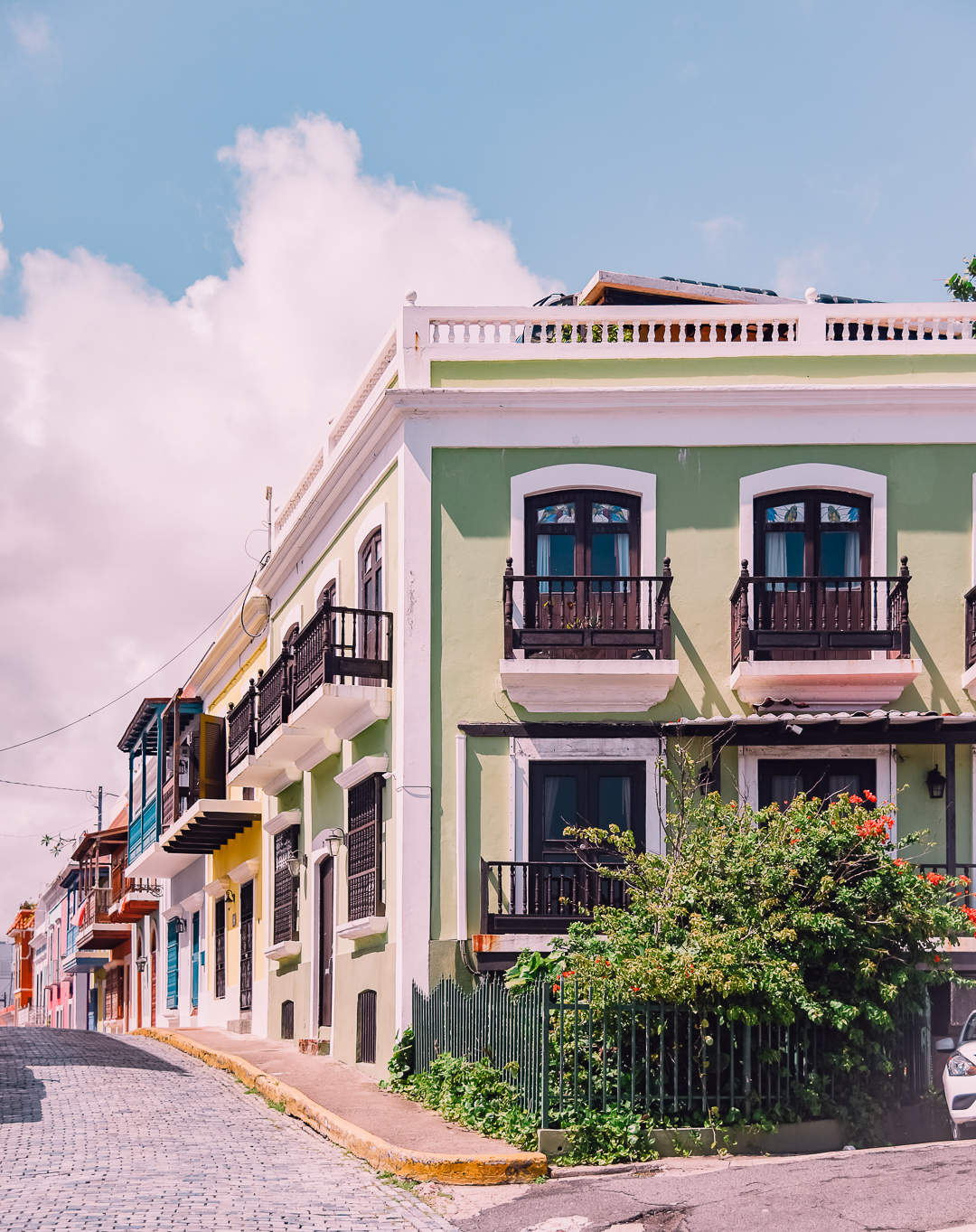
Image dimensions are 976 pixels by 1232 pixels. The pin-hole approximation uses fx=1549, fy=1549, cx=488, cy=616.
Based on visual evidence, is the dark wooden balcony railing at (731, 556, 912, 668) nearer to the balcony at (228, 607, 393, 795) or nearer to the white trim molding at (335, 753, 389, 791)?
the balcony at (228, 607, 393, 795)

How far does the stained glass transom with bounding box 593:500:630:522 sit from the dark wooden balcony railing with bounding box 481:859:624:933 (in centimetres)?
396

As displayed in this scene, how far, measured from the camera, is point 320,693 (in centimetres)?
1786

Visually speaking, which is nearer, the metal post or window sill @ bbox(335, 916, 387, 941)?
the metal post

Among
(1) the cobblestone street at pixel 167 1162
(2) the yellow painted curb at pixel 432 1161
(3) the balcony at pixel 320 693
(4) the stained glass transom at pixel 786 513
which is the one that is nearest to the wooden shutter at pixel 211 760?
(3) the balcony at pixel 320 693

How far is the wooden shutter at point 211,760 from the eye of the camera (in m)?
26.3

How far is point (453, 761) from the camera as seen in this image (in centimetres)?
1722

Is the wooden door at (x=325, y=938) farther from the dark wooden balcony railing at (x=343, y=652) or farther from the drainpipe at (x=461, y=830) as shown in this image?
the drainpipe at (x=461, y=830)

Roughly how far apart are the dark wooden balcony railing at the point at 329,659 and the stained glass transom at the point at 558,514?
2.11m

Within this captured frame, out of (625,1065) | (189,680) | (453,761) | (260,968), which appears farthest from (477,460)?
(189,680)

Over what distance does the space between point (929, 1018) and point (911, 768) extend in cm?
348

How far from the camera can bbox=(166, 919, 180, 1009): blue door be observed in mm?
33688

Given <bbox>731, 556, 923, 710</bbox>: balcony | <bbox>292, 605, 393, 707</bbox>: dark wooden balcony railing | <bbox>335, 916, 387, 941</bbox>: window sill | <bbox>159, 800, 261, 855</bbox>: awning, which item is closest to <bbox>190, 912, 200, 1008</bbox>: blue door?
<bbox>159, 800, 261, 855</bbox>: awning

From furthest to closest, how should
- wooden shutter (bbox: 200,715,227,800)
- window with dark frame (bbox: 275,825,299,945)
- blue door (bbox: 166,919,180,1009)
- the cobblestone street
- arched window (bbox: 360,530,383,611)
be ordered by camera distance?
blue door (bbox: 166,919,180,1009) < wooden shutter (bbox: 200,715,227,800) < window with dark frame (bbox: 275,825,299,945) < arched window (bbox: 360,530,383,611) < the cobblestone street

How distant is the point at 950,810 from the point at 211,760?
1370 centimetres
